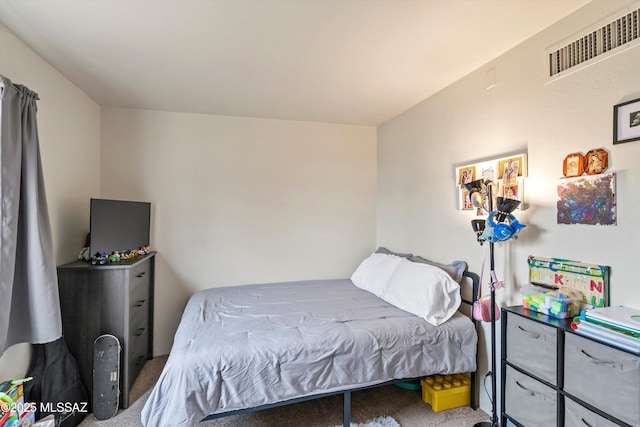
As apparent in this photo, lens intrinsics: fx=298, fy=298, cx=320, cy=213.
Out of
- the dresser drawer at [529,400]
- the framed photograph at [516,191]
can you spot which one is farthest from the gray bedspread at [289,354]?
the framed photograph at [516,191]

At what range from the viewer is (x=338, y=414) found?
7.18 feet

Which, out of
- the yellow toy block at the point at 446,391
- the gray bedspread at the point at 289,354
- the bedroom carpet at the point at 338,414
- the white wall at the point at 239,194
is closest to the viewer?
the gray bedspread at the point at 289,354

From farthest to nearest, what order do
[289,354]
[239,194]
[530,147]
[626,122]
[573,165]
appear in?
[239,194]
[530,147]
[289,354]
[573,165]
[626,122]

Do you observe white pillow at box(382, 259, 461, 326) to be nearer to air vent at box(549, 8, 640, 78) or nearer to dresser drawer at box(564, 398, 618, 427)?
dresser drawer at box(564, 398, 618, 427)

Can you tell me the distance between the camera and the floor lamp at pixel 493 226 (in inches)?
71.4

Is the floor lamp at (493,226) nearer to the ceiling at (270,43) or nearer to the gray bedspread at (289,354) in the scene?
the gray bedspread at (289,354)

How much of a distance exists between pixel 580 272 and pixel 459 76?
1.67 m

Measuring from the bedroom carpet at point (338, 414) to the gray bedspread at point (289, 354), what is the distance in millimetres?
382

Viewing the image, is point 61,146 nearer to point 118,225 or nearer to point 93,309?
point 118,225

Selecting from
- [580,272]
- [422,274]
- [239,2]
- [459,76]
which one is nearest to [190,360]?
[422,274]

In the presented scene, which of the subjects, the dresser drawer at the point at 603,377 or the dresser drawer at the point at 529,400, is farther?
the dresser drawer at the point at 529,400

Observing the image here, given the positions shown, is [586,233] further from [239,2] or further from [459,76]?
[239,2]

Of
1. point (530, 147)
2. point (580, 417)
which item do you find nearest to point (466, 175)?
point (530, 147)

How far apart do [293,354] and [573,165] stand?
1934 millimetres
